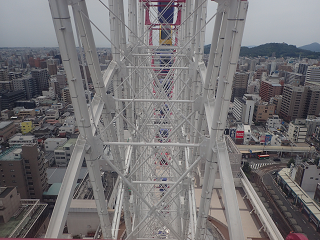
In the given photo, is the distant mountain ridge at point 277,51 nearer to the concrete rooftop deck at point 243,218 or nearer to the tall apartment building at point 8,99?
the tall apartment building at point 8,99

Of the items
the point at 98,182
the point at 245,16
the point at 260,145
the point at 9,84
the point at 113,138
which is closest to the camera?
the point at 245,16

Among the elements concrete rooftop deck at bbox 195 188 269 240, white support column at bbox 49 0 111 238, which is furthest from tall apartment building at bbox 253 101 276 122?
white support column at bbox 49 0 111 238

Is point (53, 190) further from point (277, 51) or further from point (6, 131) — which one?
point (277, 51)

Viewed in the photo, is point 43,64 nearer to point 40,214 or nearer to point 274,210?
point 40,214

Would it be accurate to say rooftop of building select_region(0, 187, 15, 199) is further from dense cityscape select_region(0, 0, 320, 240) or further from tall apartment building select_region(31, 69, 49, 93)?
tall apartment building select_region(31, 69, 49, 93)

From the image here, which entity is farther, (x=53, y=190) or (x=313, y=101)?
(x=313, y=101)

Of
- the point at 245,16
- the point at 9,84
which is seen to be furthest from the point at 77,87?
the point at 9,84

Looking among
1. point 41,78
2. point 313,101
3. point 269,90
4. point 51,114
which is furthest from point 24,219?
point 269,90

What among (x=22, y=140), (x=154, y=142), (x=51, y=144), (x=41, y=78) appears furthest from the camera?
(x=41, y=78)
